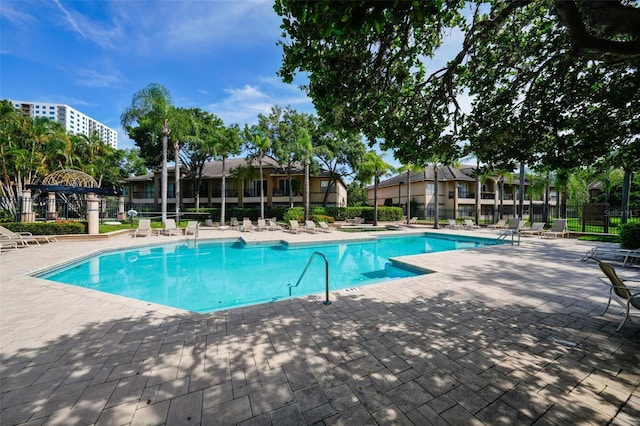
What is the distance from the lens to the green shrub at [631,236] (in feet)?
30.6

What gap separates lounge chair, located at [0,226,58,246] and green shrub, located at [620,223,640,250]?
24.7m

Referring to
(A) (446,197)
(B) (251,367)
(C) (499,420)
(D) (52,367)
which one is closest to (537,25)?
(C) (499,420)

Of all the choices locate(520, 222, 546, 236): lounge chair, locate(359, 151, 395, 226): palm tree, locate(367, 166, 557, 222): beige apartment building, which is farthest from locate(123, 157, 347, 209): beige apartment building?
locate(520, 222, 546, 236): lounge chair

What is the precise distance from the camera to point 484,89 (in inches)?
211

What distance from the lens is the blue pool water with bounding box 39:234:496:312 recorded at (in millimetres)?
7676

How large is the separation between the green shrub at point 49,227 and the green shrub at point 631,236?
25.9 metres

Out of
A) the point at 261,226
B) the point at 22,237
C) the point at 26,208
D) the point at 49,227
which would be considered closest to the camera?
the point at 22,237

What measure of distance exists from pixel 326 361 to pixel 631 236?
516 inches

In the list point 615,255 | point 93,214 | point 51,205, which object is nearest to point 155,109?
point 51,205

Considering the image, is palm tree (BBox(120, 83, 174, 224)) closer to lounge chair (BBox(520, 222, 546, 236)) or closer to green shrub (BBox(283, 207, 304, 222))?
green shrub (BBox(283, 207, 304, 222))

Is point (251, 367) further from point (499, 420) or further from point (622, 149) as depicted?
point (622, 149)

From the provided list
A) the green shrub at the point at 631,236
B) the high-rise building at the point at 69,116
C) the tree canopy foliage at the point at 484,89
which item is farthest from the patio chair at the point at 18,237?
the high-rise building at the point at 69,116

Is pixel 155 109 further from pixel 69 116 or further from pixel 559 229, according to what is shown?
pixel 69 116

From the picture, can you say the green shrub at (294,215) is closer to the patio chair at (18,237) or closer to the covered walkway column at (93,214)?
the covered walkway column at (93,214)
